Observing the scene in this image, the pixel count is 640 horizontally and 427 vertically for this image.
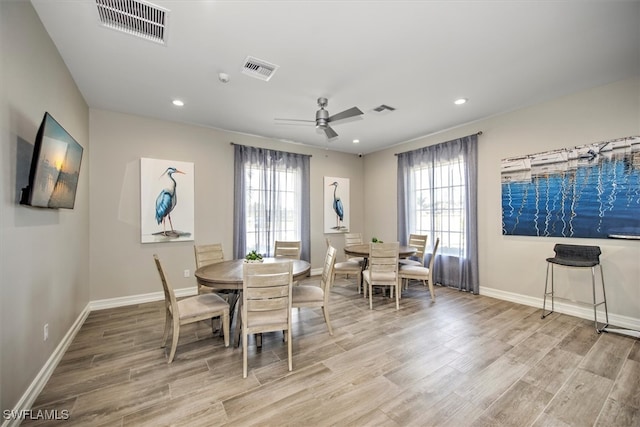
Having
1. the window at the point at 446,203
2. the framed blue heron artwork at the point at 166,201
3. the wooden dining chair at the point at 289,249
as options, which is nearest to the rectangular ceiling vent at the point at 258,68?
the framed blue heron artwork at the point at 166,201

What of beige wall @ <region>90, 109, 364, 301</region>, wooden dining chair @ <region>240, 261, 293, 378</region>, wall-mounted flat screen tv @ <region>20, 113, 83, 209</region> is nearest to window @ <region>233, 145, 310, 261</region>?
beige wall @ <region>90, 109, 364, 301</region>

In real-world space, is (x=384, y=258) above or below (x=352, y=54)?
below

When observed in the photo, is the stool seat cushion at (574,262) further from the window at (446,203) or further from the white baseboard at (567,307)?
the window at (446,203)

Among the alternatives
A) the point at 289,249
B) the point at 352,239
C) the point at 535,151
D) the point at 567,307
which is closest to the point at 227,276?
the point at 289,249

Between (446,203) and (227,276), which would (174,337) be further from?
(446,203)

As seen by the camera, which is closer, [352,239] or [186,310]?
[186,310]

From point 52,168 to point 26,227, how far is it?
47 centimetres

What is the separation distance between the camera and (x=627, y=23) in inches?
85.1

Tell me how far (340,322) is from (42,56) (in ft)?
12.7

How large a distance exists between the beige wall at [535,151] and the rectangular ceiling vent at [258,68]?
3527 millimetres

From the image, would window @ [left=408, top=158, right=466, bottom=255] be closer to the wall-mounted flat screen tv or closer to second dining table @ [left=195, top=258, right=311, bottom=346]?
second dining table @ [left=195, top=258, right=311, bottom=346]

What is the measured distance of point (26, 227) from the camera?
186 centimetres

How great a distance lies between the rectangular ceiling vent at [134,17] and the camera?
1947mm

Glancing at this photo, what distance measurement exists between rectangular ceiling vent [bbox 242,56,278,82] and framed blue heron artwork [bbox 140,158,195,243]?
220cm
